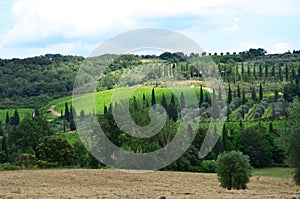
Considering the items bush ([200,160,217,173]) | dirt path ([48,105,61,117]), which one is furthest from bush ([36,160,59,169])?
dirt path ([48,105,61,117])

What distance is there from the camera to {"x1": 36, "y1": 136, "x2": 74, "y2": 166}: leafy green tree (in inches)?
3081

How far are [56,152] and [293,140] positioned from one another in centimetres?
4554

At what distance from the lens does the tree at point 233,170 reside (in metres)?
44.8

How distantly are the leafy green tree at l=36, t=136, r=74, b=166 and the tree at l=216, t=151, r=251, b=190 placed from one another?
3825 centimetres

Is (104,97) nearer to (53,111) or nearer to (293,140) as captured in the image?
(53,111)

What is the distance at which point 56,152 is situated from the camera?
78.8 meters

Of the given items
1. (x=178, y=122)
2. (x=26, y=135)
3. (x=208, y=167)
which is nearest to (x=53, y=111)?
(x=178, y=122)

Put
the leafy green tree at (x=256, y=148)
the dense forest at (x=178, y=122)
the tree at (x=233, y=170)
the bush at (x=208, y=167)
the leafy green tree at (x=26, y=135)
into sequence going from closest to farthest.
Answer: the tree at (x=233, y=170), the dense forest at (x=178, y=122), the bush at (x=208, y=167), the leafy green tree at (x=256, y=148), the leafy green tree at (x=26, y=135)

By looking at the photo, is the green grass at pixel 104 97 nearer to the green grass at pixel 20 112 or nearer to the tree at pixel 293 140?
the green grass at pixel 20 112

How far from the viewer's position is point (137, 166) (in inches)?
2635

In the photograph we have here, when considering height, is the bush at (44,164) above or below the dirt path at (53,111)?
below

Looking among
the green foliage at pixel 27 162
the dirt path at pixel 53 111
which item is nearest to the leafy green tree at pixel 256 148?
the green foliage at pixel 27 162

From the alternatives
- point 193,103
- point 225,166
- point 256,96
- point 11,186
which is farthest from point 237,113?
point 11,186

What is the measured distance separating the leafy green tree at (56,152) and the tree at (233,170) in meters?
38.3
